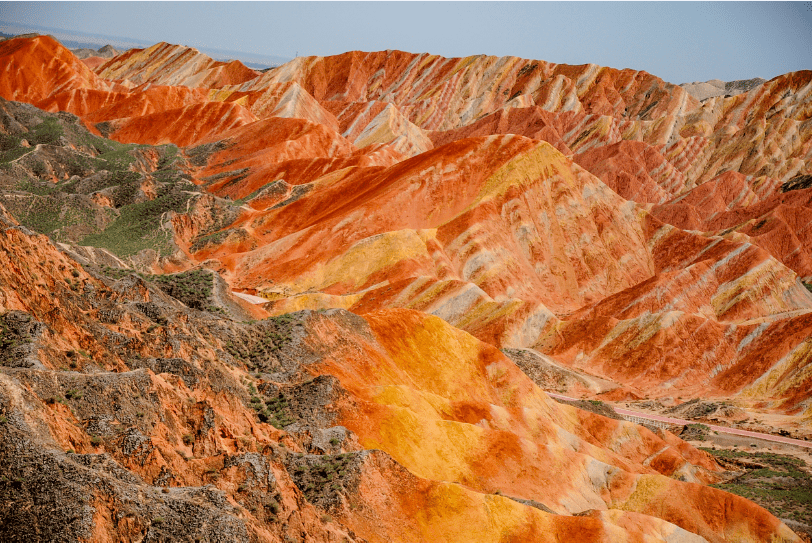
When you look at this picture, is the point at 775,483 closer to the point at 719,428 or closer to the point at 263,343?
the point at 719,428

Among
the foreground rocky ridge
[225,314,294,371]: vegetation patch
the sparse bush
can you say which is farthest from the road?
the sparse bush

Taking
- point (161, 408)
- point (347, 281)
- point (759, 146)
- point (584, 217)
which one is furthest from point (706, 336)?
point (759, 146)

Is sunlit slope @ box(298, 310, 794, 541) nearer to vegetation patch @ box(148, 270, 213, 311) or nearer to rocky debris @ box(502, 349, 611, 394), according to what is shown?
vegetation patch @ box(148, 270, 213, 311)

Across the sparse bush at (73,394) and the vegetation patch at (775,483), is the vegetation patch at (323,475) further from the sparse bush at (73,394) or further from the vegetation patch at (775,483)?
the vegetation patch at (775,483)

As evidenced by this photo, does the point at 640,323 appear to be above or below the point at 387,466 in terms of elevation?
below

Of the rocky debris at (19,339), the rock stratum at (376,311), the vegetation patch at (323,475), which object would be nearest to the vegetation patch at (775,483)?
the rock stratum at (376,311)

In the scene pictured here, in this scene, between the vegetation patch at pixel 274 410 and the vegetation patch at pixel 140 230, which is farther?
the vegetation patch at pixel 140 230

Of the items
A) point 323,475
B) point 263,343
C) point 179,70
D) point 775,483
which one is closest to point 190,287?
point 263,343

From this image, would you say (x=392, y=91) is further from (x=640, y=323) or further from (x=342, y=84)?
(x=640, y=323)
